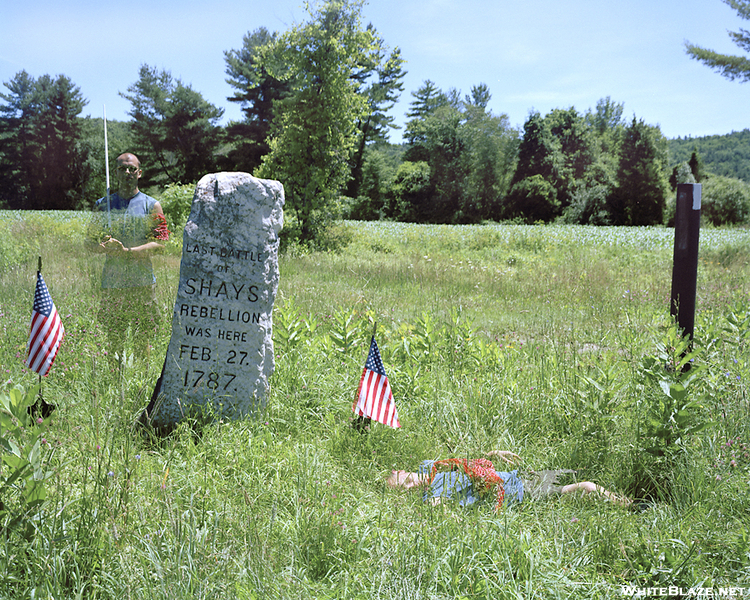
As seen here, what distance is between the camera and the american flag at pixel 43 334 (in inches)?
138

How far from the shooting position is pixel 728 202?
125ft

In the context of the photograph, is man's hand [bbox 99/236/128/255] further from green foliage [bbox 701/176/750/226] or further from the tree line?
green foliage [bbox 701/176/750/226]

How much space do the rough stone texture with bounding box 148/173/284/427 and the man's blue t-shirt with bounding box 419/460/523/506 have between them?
1.68m

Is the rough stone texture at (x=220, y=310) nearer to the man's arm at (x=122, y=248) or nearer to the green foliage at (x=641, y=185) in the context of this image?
the man's arm at (x=122, y=248)

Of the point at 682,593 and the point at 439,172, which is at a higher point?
the point at 439,172

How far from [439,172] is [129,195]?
43303 mm

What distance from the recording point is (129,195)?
4957 millimetres

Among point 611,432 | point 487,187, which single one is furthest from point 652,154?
point 611,432

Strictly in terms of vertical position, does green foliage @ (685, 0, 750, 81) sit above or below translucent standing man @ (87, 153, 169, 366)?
above

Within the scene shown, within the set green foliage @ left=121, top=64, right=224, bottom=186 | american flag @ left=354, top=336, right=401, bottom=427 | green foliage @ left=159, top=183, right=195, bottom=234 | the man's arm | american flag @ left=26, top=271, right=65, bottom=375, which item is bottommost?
american flag @ left=354, top=336, right=401, bottom=427

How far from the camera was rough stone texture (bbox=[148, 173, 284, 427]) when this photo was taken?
395 centimetres

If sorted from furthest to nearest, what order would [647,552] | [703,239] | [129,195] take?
[703,239] < [129,195] < [647,552]

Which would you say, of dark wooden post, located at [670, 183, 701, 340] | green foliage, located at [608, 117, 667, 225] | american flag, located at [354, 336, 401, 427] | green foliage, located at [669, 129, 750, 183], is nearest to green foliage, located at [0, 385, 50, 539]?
american flag, located at [354, 336, 401, 427]

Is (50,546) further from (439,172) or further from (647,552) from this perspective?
(439,172)
